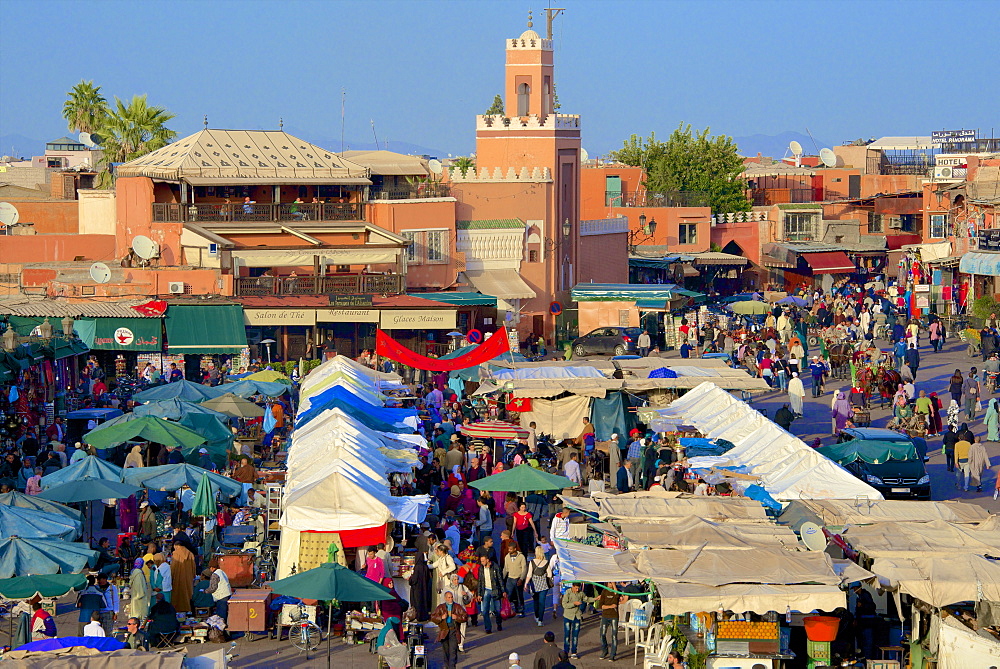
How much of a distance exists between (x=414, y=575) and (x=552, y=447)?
378 inches

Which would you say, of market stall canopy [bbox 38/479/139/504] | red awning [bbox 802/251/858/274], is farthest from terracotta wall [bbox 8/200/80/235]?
market stall canopy [bbox 38/479/139/504]

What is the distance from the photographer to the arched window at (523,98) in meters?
52.6

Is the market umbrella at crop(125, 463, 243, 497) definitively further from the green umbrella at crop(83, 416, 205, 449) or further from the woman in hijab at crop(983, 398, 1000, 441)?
the woman in hijab at crop(983, 398, 1000, 441)

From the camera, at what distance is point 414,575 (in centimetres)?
1727

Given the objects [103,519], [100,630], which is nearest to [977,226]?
[103,519]

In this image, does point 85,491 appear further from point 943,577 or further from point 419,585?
point 943,577

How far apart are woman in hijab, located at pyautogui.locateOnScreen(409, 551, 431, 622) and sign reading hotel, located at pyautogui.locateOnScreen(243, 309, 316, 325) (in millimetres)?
23484

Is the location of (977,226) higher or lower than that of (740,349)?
higher

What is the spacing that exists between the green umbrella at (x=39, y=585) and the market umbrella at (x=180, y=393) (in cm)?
1145

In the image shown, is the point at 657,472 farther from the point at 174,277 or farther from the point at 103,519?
the point at 174,277

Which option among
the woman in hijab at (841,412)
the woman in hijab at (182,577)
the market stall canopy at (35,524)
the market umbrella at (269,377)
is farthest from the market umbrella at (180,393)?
the woman in hijab at (841,412)

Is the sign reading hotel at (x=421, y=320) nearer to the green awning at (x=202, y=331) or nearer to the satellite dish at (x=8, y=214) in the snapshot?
the green awning at (x=202, y=331)

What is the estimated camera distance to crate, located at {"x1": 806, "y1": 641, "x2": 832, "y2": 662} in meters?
14.7

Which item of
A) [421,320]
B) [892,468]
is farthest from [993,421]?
[421,320]
